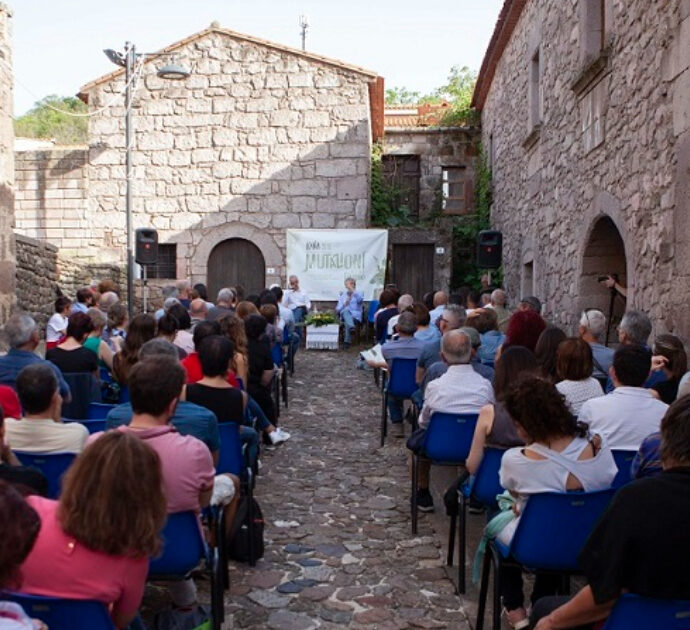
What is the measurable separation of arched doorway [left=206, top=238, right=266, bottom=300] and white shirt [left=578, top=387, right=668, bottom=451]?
1267 cm

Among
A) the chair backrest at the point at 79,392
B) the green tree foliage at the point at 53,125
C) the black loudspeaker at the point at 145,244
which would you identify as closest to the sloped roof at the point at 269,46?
the black loudspeaker at the point at 145,244

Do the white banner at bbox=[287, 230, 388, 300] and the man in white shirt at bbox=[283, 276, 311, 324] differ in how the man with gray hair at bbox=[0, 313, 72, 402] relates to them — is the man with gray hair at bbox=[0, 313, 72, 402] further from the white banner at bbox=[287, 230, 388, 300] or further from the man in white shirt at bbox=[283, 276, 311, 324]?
the white banner at bbox=[287, 230, 388, 300]

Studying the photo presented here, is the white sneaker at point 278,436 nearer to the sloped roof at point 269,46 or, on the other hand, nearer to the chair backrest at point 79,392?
the chair backrest at point 79,392

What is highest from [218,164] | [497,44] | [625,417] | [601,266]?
[497,44]

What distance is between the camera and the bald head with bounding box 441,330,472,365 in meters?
4.40

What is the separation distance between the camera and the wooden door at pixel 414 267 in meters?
16.7

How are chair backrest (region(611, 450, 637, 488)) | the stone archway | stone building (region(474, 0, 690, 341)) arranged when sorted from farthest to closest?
the stone archway < stone building (region(474, 0, 690, 341)) < chair backrest (region(611, 450, 637, 488))

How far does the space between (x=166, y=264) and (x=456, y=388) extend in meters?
12.6

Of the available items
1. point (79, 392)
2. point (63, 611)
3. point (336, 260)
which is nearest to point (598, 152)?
point (79, 392)

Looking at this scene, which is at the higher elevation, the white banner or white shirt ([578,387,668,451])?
the white banner

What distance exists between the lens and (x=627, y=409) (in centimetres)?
339

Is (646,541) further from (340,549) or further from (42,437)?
(340,549)

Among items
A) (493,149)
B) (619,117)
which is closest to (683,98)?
(619,117)

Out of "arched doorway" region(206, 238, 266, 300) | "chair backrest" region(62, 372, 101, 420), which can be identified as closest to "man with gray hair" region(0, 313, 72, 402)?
"chair backrest" region(62, 372, 101, 420)
